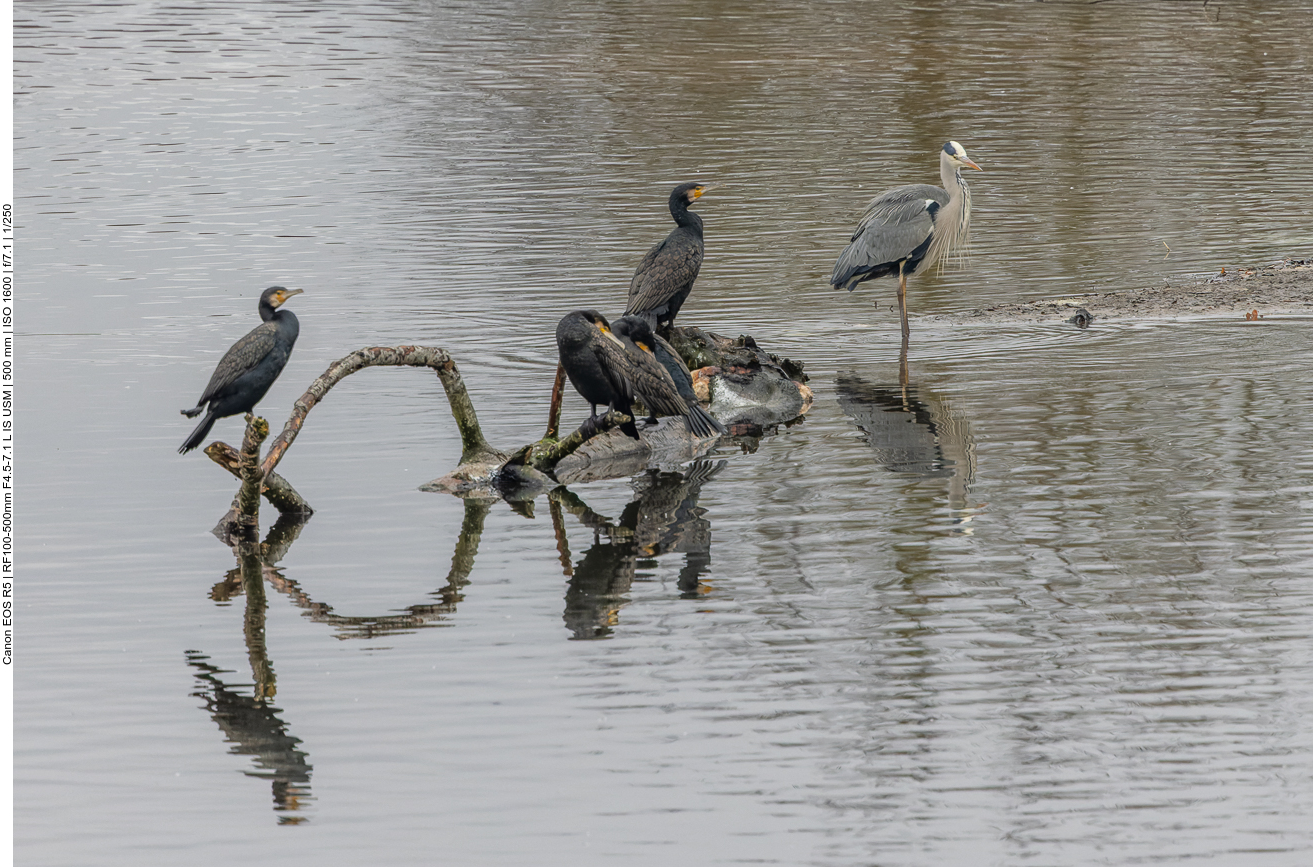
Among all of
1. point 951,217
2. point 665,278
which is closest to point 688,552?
point 665,278

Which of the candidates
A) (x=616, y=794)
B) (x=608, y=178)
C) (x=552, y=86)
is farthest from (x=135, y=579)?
(x=552, y=86)

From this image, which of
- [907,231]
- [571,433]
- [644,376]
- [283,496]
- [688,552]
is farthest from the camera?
[907,231]

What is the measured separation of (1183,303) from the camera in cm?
1567

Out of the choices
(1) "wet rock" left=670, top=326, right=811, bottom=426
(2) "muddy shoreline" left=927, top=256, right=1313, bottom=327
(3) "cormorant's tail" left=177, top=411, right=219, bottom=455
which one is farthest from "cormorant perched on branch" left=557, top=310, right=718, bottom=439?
(2) "muddy shoreline" left=927, top=256, right=1313, bottom=327

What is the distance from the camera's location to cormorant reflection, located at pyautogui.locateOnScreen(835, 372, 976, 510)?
1116 cm

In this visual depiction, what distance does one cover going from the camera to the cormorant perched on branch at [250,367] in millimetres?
9852

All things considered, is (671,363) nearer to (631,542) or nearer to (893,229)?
(631,542)

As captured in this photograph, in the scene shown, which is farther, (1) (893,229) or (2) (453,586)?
(1) (893,229)

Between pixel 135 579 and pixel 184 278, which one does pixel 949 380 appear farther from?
pixel 184 278

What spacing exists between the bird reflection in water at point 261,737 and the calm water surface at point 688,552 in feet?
0.07

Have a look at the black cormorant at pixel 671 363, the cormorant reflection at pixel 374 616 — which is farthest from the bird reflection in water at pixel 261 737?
the black cormorant at pixel 671 363

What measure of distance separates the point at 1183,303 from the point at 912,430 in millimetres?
4689

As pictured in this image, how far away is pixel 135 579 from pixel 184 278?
9103 millimetres

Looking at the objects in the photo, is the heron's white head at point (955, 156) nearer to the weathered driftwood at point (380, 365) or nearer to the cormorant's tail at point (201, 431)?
the weathered driftwood at point (380, 365)
